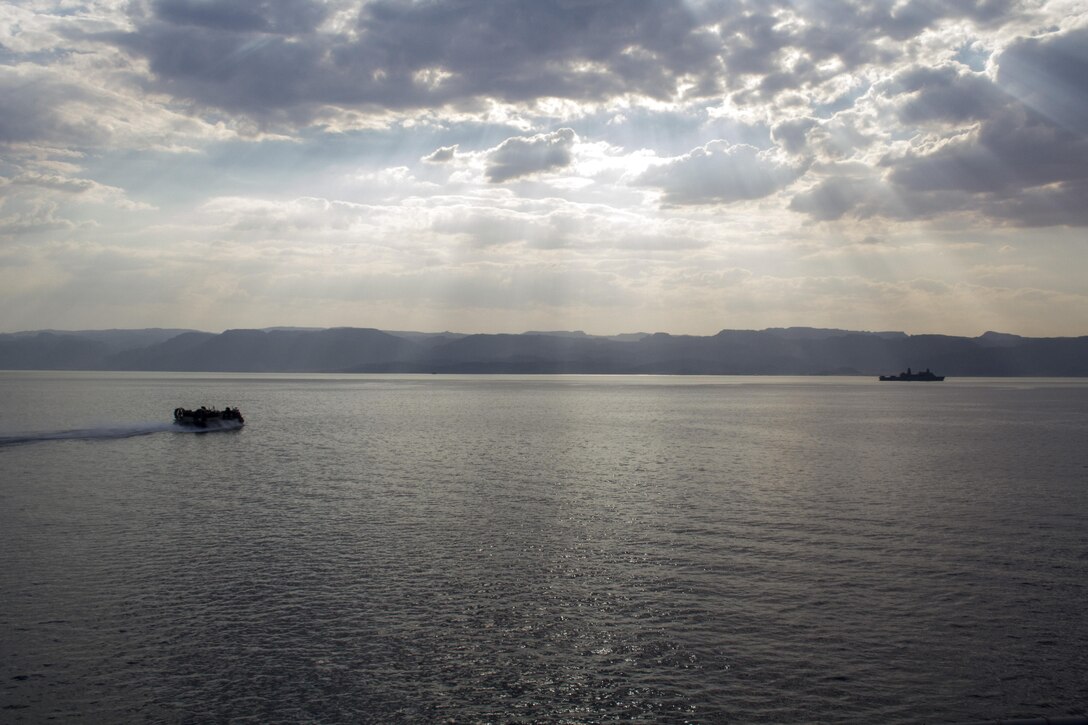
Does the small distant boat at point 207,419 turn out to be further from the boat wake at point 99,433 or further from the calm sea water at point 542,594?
the calm sea water at point 542,594

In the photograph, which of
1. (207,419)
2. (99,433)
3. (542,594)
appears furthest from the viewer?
(207,419)

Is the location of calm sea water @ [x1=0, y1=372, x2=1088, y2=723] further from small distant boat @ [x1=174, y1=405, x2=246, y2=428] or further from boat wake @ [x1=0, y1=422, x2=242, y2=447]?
small distant boat @ [x1=174, y1=405, x2=246, y2=428]

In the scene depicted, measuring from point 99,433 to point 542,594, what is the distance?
300 feet

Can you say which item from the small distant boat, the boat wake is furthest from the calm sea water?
the small distant boat

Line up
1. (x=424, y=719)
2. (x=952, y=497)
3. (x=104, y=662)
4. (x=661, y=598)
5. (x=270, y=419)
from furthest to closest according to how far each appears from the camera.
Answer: (x=270, y=419)
(x=952, y=497)
(x=661, y=598)
(x=104, y=662)
(x=424, y=719)

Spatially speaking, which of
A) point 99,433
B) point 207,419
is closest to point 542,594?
point 99,433

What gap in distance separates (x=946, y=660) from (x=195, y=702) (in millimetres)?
21565

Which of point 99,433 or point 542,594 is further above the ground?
point 542,594

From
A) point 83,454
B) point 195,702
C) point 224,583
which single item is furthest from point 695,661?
point 83,454

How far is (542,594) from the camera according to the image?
97.7ft

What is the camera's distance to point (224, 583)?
102 feet

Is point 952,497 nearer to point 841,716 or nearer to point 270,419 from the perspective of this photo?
point 841,716

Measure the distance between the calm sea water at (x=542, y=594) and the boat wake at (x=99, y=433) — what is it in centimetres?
2950

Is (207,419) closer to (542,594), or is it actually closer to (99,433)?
(99,433)
